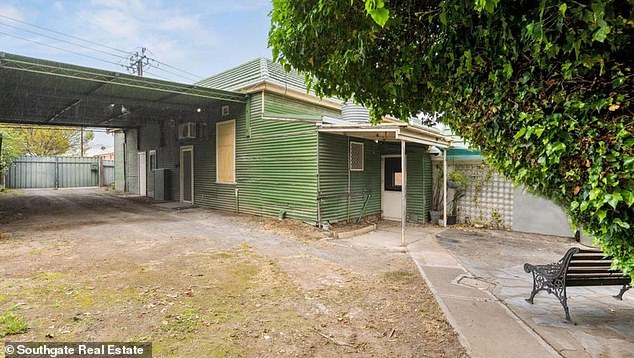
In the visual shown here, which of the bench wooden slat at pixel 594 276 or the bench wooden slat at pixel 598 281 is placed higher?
the bench wooden slat at pixel 594 276

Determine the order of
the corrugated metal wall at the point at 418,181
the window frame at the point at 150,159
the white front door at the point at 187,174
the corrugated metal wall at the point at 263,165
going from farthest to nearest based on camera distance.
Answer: the window frame at the point at 150,159 < the white front door at the point at 187,174 < the corrugated metal wall at the point at 418,181 < the corrugated metal wall at the point at 263,165

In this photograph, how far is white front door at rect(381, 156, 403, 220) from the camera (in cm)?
980

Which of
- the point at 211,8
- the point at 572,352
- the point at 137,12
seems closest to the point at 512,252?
the point at 572,352

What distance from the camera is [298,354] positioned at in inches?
101

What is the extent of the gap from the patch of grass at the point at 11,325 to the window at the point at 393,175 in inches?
340

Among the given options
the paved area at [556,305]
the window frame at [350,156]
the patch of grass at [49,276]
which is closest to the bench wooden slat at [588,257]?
the paved area at [556,305]

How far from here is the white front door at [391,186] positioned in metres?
9.80

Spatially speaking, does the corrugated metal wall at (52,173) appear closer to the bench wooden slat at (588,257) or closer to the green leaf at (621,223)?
the bench wooden slat at (588,257)

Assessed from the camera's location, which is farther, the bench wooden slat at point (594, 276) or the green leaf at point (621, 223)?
the bench wooden slat at point (594, 276)

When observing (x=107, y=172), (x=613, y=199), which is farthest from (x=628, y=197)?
(x=107, y=172)

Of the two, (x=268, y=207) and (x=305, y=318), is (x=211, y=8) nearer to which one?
(x=268, y=207)

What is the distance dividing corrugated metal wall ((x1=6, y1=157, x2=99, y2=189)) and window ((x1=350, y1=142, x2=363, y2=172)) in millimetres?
21262

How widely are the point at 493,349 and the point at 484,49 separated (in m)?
2.36

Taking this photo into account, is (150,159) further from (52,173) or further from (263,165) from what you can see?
(52,173)
